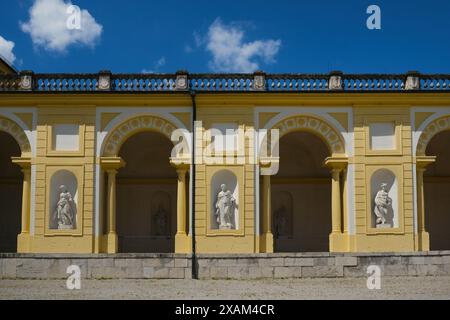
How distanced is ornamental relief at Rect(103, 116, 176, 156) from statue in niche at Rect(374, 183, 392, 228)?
7.19 meters

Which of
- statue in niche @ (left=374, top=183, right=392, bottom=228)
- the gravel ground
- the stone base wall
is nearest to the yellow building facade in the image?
statue in niche @ (left=374, top=183, right=392, bottom=228)

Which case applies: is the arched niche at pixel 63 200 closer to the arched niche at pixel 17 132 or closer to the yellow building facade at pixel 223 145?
the yellow building facade at pixel 223 145

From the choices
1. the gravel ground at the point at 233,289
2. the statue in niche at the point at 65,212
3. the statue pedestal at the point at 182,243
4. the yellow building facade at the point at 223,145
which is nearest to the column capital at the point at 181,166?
the yellow building facade at the point at 223,145

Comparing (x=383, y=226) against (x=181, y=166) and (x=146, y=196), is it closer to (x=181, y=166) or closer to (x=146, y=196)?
(x=181, y=166)

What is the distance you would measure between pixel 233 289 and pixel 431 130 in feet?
32.7

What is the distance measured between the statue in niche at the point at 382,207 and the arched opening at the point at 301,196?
4.71 meters

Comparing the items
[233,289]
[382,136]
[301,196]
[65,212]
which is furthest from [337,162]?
[65,212]

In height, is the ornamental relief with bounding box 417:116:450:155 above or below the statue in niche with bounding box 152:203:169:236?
above

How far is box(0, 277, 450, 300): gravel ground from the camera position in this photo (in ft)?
49.4

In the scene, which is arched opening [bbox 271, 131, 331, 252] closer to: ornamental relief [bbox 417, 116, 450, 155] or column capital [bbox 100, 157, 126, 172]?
ornamental relief [bbox 417, 116, 450, 155]

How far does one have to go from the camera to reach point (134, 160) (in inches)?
1056

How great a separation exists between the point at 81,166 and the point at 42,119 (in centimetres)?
207
